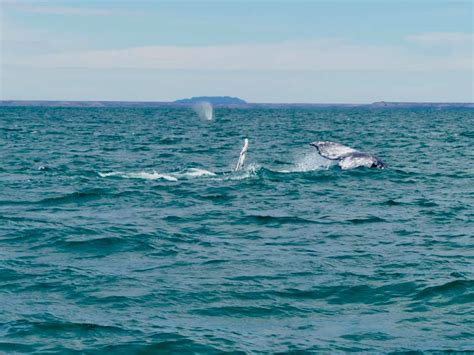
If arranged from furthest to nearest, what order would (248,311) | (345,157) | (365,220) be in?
(345,157)
(365,220)
(248,311)

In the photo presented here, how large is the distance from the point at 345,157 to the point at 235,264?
21.5 m

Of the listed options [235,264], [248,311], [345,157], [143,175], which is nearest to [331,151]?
[345,157]

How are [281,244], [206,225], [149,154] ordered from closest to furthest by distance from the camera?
1. [281,244]
2. [206,225]
3. [149,154]

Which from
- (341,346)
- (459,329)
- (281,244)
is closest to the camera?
(341,346)

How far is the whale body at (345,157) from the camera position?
3669 cm

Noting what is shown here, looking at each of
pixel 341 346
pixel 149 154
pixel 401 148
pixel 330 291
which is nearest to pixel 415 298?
pixel 330 291

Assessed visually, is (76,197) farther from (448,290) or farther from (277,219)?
(448,290)

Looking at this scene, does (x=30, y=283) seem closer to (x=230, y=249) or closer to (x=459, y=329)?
(x=230, y=249)

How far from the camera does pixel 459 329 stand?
1261 centimetres

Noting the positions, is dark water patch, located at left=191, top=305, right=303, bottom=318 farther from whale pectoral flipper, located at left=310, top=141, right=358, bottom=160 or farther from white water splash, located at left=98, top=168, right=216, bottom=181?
whale pectoral flipper, located at left=310, top=141, right=358, bottom=160

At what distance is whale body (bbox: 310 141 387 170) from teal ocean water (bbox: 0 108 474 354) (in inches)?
143

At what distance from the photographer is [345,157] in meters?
37.4

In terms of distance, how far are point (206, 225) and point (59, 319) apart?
9.21m

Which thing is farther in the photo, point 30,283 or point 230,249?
point 230,249
